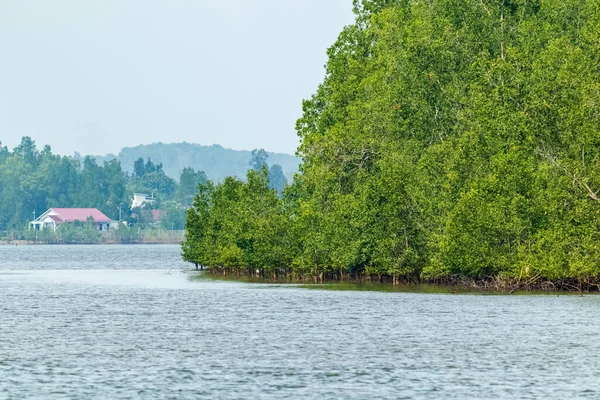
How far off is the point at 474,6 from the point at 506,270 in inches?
1035

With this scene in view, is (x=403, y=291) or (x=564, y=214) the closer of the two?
(x=564, y=214)

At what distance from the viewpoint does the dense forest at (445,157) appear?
217ft

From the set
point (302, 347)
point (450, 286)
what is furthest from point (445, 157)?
point (302, 347)

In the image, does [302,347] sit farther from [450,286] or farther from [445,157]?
[445,157]

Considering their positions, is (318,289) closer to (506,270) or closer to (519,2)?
(506,270)

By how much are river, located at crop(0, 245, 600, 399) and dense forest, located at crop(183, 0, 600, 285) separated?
468cm

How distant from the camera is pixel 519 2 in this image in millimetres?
86312

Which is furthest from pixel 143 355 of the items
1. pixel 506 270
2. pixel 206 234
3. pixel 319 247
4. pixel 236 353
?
pixel 206 234

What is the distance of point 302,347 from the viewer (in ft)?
139

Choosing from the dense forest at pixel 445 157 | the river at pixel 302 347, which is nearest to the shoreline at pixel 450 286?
the dense forest at pixel 445 157

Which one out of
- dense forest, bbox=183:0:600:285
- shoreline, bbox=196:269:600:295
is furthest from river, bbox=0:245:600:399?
dense forest, bbox=183:0:600:285

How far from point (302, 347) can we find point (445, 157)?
115 ft

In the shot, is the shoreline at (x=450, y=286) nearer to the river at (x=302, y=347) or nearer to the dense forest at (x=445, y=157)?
the dense forest at (x=445, y=157)

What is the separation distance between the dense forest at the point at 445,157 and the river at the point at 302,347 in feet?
15.4
